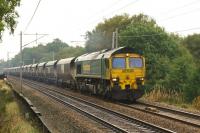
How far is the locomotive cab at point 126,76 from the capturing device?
82.6 ft

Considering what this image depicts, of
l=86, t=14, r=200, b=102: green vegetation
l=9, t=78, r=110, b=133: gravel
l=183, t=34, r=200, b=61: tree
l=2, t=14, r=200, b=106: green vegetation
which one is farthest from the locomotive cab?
l=183, t=34, r=200, b=61: tree

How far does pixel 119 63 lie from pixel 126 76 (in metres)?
0.89

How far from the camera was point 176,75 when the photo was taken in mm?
30516

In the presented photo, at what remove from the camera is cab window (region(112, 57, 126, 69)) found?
25.5 m

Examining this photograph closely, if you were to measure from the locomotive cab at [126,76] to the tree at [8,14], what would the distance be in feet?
19.7

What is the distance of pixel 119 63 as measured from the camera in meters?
25.7

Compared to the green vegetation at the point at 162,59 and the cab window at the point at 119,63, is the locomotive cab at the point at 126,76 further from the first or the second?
A: the green vegetation at the point at 162,59

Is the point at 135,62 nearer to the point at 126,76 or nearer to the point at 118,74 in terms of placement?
the point at 126,76

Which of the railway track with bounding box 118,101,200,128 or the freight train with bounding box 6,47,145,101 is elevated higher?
the freight train with bounding box 6,47,145,101

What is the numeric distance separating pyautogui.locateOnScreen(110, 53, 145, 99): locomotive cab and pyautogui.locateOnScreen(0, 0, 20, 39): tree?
5998mm

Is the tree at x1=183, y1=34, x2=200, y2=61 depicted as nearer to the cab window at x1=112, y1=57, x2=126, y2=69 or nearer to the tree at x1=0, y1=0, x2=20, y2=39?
the cab window at x1=112, y1=57, x2=126, y2=69

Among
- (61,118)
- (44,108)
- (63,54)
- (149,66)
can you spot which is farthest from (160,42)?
(63,54)

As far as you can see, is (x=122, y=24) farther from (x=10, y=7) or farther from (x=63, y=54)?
(x=10, y=7)

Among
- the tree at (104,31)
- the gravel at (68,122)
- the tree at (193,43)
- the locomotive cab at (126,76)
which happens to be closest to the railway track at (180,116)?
the gravel at (68,122)
